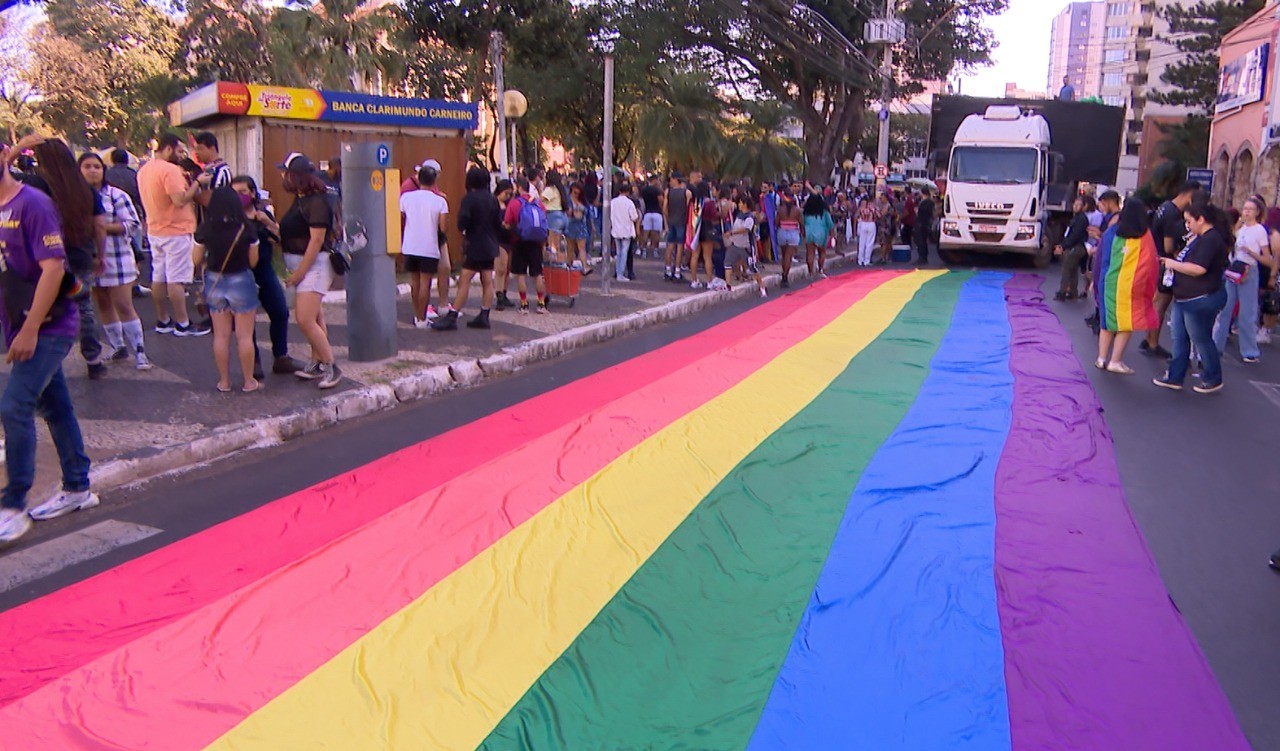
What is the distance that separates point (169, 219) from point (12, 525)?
5.01 metres

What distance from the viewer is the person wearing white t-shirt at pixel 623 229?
16.3 m

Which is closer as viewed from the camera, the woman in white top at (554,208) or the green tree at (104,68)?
the woman in white top at (554,208)

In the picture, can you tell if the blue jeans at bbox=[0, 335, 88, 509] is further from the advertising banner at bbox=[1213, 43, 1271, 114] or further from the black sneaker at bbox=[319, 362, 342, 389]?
the advertising banner at bbox=[1213, 43, 1271, 114]

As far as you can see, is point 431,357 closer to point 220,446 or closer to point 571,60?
point 220,446

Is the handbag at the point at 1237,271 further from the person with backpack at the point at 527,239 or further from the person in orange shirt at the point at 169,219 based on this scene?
the person in orange shirt at the point at 169,219

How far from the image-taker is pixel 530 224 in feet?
39.5

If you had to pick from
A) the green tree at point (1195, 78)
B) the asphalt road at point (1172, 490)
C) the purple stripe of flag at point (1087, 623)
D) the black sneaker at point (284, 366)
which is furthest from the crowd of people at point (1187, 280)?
the green tree at point (1195, 78)

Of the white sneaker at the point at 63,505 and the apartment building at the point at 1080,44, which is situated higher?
the apartment building at the point at 1080,44

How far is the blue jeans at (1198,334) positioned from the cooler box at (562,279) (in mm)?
7183

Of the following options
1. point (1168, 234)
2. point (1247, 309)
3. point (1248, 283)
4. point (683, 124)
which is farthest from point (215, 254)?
point (683, 124)

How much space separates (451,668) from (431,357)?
597cm

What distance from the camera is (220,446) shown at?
21.7ft

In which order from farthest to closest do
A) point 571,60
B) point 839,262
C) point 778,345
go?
point 571,60 < point 839,262 < point 778,345

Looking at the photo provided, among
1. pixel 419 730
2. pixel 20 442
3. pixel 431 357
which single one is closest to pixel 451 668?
pixel 419 730
